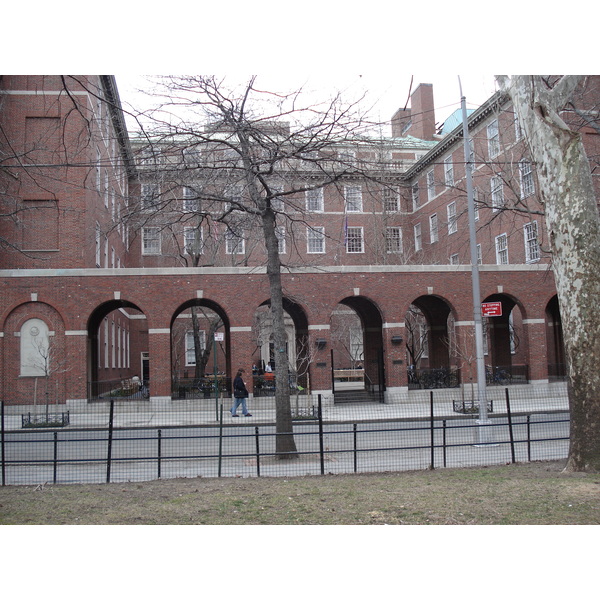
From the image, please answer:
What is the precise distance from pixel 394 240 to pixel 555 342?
16.5m

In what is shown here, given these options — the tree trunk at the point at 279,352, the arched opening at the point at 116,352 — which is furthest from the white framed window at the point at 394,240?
the tree trunk at the point at 279,352

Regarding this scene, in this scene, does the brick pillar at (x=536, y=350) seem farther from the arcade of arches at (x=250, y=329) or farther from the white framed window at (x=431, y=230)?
the white framed window at (x=431, y=230)

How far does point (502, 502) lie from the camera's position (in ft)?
26.2

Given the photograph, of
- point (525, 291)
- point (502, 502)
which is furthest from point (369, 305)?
point (502, 502)

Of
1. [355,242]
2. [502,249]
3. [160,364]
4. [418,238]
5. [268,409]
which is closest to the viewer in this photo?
[268,409]

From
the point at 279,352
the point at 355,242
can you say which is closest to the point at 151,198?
the point at 279,352

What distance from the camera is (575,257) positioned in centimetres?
1013

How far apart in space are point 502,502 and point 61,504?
5.87 meters

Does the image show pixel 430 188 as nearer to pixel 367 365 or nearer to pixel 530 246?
pixel 530 246

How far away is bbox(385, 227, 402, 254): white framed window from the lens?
46.7 meters

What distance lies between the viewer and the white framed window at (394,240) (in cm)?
4669

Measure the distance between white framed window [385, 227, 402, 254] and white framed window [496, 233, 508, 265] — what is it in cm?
903

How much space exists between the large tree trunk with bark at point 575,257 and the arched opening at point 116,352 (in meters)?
20.6

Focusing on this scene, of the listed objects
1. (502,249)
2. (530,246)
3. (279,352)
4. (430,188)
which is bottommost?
(279,352)
